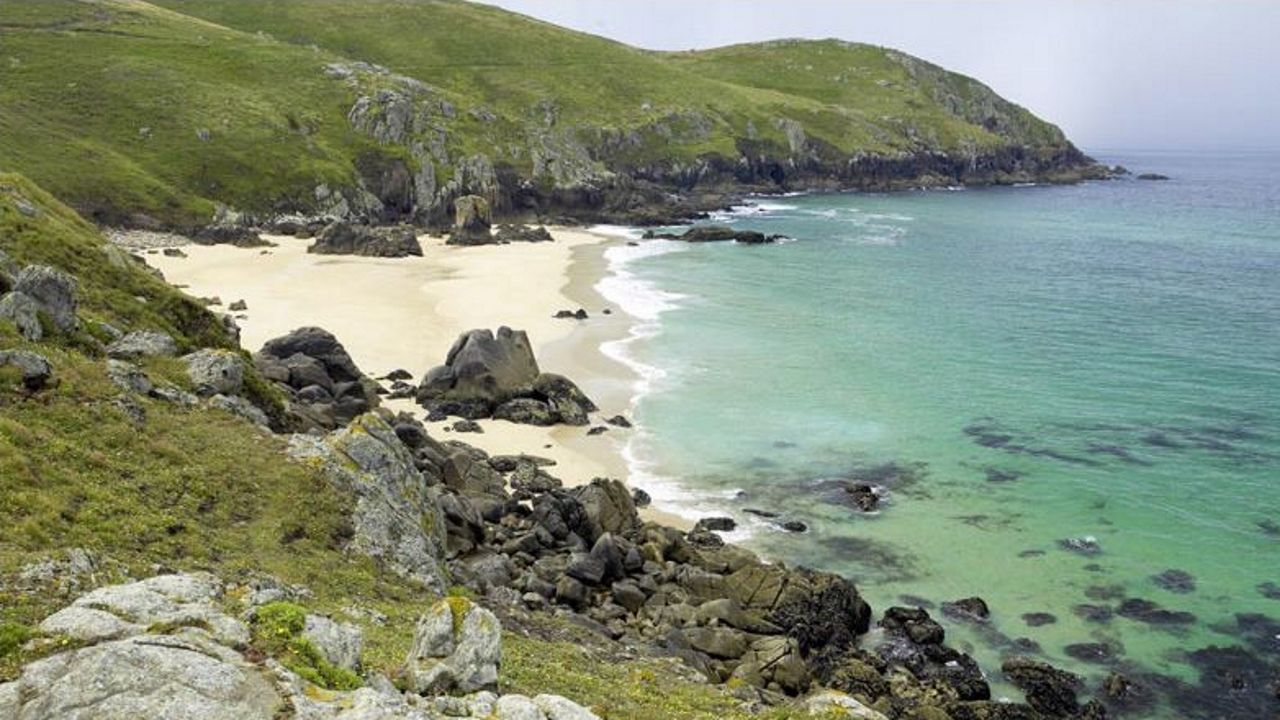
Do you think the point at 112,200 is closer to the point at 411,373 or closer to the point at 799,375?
the point at 411,373

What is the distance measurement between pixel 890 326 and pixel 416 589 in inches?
2623

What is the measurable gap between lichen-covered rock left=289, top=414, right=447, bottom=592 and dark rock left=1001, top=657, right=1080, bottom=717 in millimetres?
20456

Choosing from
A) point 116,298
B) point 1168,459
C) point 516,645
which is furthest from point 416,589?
point 1168,459

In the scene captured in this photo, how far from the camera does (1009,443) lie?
179ft

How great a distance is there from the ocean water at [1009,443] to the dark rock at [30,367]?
2704 centimetres

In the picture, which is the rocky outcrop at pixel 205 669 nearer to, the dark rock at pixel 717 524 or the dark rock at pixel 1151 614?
the dark rock at pixel 717 524

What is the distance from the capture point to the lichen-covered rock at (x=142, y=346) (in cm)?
3269

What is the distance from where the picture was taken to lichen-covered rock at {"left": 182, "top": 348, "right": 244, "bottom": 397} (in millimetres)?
33125

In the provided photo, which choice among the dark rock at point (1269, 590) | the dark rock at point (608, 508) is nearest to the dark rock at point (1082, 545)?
the dark rock at point (1269, 590)

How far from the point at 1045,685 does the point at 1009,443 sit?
25748mm

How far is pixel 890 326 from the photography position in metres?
84.9

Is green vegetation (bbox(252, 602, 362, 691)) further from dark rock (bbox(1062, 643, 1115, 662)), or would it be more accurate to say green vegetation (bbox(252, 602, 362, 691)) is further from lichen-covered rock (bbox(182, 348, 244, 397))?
dark rock (bbox(1062, 643, 1115, 662))

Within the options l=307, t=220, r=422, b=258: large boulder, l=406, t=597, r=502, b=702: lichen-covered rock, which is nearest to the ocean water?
l=406, t=597, r=502, b=702: lichen-covered rock

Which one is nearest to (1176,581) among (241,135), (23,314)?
(23,314)
